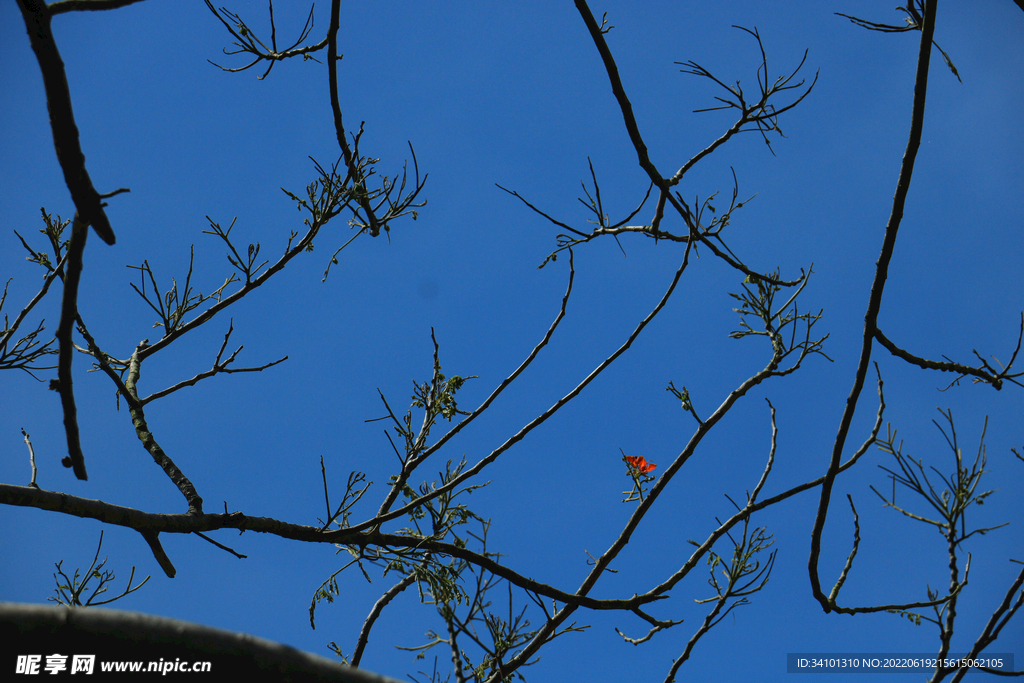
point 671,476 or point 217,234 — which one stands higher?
point 217,234

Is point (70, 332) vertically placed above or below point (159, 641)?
above

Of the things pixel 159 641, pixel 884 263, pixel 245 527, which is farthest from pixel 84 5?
pixel 884 263

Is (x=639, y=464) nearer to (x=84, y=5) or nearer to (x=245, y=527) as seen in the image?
(x=245, y=527)

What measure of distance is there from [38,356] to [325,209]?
7.34 feet

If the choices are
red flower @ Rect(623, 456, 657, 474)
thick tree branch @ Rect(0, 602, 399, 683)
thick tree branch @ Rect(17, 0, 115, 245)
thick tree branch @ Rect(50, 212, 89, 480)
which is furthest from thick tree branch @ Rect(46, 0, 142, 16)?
red flower @ Rect(623, 456, 657, 474)

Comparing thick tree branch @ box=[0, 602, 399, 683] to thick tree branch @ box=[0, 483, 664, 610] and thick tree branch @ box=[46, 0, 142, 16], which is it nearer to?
thick tree branch @ box=[0, 483, 664, 610]

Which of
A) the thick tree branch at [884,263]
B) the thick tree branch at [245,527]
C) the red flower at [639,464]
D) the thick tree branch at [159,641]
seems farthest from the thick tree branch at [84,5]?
the red flower at [639,464]

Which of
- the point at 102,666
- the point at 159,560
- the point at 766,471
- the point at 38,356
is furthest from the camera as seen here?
the point at 38,356

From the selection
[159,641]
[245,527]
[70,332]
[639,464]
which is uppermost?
[639,464]

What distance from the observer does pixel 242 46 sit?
276 cm

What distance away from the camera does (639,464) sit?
3.19m

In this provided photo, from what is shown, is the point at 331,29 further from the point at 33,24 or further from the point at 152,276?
the point at 152,276

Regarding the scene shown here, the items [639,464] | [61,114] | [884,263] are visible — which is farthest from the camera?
[639,464]

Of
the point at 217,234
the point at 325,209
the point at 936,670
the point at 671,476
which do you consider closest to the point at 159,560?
the point at 217,234
